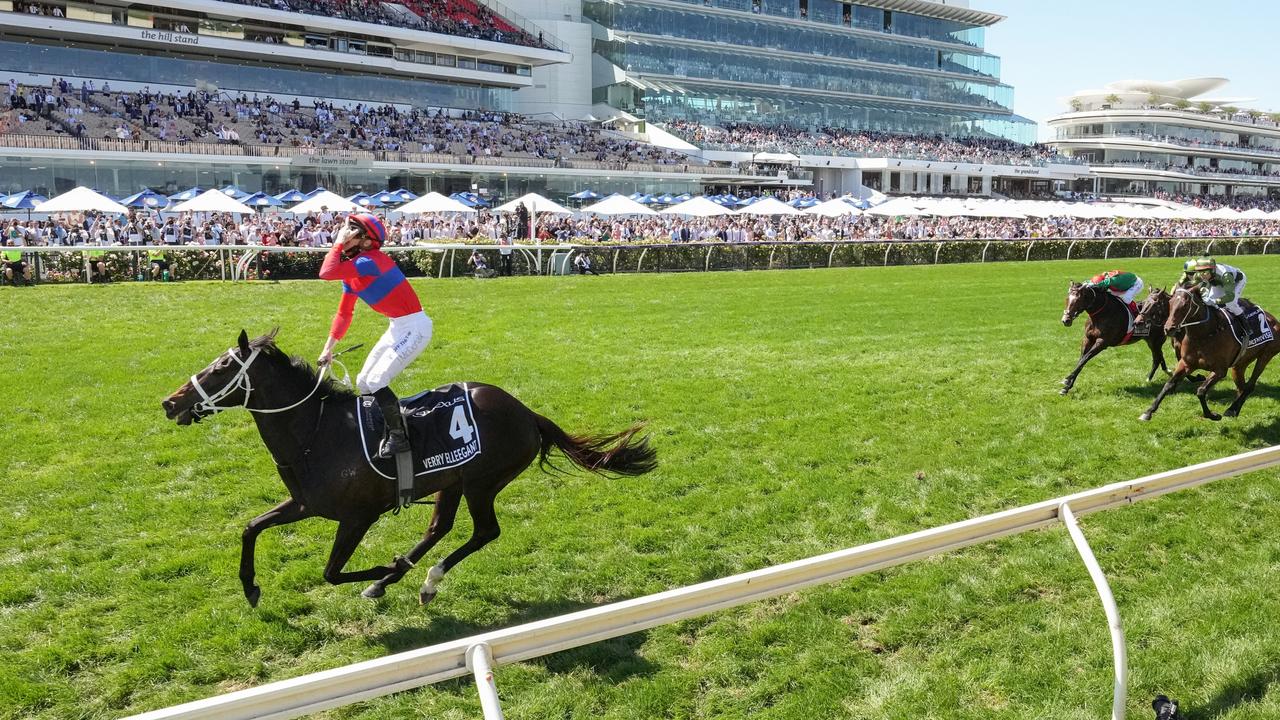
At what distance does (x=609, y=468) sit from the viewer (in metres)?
5.92

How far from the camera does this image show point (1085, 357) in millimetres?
10422

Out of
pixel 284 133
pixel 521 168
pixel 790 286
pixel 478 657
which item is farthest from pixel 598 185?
pixel 478 657

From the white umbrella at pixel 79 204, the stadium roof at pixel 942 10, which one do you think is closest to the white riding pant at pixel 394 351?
the white umbrella at pixel 79 204

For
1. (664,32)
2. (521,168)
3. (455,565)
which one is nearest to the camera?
(455,565)

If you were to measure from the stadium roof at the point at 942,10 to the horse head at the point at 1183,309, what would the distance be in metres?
77.6

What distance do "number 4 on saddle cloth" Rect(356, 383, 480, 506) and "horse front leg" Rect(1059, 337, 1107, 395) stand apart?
24.4ft

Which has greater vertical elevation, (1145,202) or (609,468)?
(1145,202)

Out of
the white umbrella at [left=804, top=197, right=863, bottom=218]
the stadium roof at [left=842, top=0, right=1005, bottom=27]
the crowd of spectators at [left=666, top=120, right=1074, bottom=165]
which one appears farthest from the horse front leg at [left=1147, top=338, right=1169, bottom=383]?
the stadium roof at [left=842, top=0, right=1005, bottom=27]

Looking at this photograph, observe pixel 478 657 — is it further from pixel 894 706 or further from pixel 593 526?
pixel 593 526

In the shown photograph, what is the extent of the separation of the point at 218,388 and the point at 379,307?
1.06m

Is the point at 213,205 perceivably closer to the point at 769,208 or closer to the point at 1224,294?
the point at 769,208

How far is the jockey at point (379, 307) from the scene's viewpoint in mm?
5109

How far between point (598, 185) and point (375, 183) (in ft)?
40.9

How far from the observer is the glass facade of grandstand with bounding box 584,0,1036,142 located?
224 feet
